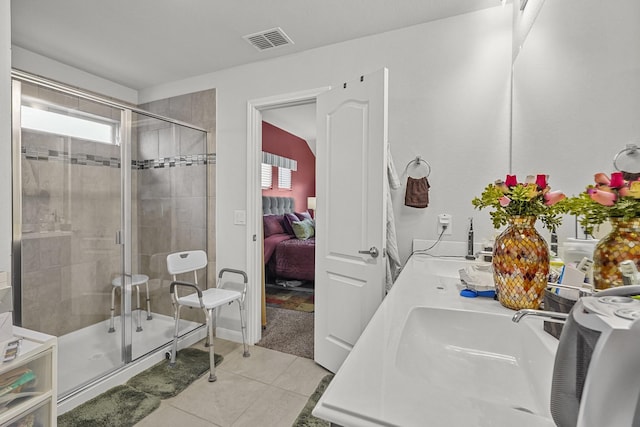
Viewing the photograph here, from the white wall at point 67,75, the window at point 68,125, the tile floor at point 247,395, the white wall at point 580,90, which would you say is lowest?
the tile floor at point 247,395

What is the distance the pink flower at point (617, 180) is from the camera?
1.93ft

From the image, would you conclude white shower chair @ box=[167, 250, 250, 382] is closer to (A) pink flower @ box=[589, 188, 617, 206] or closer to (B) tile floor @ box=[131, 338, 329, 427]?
(B) tile floor @ box=[131, 338, 329, 427]

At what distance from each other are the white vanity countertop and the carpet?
5.53 feet

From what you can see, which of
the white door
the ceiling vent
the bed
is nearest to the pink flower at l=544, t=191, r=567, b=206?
the white door

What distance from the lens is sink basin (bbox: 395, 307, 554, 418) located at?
648 mm

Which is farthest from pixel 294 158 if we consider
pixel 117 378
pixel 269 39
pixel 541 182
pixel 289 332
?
pixel 541 182

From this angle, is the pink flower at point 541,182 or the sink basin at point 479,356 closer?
the sink basin at point 479,356

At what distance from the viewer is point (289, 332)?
9.36 ft

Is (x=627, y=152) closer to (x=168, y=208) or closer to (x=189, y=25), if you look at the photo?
(x=189, y=25)

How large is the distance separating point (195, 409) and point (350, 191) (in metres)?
1.62

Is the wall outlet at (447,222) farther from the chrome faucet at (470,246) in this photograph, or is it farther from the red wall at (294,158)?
the red wall at (294,158)

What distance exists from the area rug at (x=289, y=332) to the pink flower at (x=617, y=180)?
2.24 m

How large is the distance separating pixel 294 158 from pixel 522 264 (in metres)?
5.41

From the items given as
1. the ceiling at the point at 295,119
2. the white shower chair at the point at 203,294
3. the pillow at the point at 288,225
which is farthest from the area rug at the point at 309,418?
the ceiling at the point at 295,119
